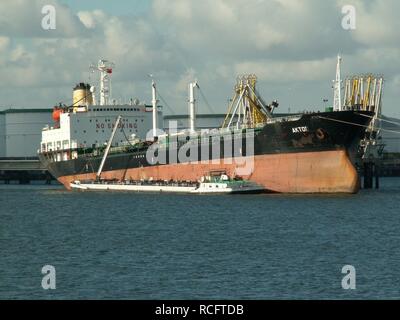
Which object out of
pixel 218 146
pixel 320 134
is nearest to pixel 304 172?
pixel 320 134

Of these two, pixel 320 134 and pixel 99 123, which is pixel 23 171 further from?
pixel 320 134

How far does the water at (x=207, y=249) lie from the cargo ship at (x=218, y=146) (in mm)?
2668

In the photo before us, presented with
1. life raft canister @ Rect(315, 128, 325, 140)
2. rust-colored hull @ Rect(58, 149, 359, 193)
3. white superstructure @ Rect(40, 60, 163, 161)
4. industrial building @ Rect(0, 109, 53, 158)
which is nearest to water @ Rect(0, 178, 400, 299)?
rust-colored hull @ Rect(58, 149, 359, 193)

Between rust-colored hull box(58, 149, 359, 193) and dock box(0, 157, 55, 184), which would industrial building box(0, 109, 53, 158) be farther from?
rust-colored hull box(58, 149, 359, 193)

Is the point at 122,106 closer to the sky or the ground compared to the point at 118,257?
closer to the sky

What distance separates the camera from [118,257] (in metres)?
35.1

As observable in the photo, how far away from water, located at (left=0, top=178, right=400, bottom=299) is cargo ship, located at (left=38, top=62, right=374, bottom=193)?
2.67 m

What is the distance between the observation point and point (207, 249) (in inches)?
1453

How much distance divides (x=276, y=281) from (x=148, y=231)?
1432 centimetres

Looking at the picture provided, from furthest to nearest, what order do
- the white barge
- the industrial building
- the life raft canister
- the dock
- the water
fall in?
the industrial building
the dock
the white barge
the life raft canister
the water

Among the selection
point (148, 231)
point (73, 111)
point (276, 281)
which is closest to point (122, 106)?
point (73, 111)

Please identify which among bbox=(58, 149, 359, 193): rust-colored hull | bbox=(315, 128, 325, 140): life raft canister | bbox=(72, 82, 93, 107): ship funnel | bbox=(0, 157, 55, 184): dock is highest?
bbox=(72, 82, 93, 107): ship funnel

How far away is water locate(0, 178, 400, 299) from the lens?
28953 mm
